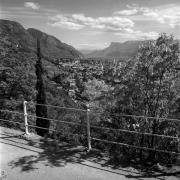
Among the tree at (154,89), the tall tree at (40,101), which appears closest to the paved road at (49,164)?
the tree at (154,89)

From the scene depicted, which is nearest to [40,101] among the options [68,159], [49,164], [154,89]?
[154,89]

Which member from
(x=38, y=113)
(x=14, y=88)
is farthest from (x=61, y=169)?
(x=38, y=113)

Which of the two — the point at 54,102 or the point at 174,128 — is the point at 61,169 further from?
the point at 54,102

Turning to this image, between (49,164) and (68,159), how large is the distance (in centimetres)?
55

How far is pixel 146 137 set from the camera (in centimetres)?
1502

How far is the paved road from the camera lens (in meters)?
6.15

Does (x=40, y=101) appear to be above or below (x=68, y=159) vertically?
below

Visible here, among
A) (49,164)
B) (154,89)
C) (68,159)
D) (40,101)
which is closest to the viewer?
(49,164)

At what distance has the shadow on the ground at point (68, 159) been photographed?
6.27 meters

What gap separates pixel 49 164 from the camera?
6.68m

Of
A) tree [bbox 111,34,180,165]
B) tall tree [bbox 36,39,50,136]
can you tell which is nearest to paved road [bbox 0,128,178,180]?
tree [bbox 111,34,180,165]

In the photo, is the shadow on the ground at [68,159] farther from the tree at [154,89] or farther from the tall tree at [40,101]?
the tall tree at [40,101]

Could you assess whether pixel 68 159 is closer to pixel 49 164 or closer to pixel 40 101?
pixel 49 164

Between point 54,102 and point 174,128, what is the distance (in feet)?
61.4
